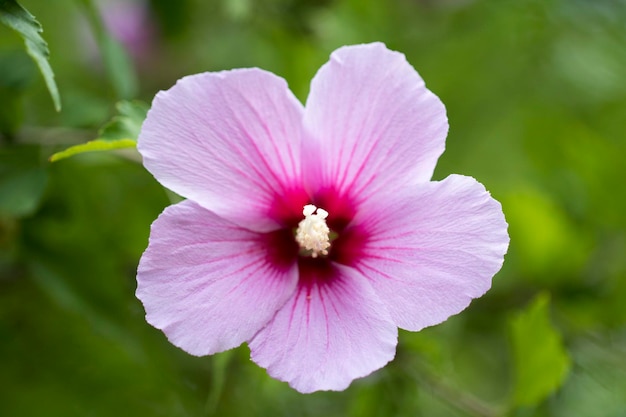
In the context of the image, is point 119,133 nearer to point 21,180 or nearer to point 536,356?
point 21,180

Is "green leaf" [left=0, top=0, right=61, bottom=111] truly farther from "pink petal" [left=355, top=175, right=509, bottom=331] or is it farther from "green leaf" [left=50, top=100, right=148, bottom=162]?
"pink petal" [left=355, top=175, right=509, bottom=331]

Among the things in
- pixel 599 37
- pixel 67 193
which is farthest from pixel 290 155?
pixel 599 37

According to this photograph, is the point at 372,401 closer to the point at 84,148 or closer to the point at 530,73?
the point at 84,148

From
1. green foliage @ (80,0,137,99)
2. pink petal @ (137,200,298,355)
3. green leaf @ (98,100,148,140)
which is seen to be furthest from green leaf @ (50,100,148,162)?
green foliage @ (80,0,137,99)

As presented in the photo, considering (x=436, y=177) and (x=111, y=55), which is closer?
(x=111, y=55)

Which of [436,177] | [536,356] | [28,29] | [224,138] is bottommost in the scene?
[436,177]

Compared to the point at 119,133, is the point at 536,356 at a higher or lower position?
lower

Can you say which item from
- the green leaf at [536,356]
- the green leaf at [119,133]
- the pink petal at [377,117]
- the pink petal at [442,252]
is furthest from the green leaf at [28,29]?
the green leaf at [536,356]

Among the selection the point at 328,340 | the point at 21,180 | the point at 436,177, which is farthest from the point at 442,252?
the point at 436,177
